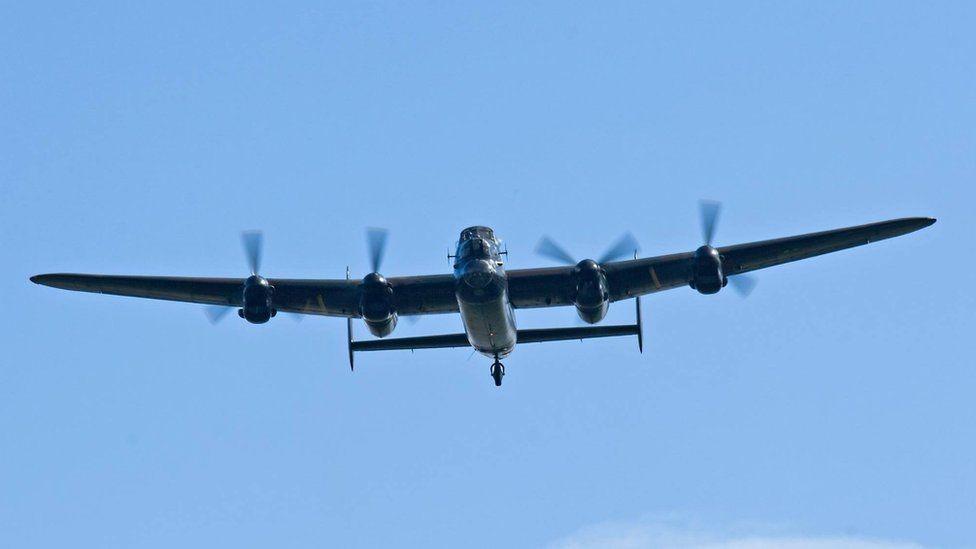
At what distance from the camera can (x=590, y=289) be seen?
35.1 metres

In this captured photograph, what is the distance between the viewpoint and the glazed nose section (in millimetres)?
33406

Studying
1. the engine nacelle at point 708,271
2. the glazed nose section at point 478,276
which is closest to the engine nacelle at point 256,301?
the glazed nose section at point 478,276

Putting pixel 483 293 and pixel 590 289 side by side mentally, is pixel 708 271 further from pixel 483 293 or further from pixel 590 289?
pixel 483 293

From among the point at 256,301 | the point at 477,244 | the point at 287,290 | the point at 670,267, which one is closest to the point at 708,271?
the point at 670,267

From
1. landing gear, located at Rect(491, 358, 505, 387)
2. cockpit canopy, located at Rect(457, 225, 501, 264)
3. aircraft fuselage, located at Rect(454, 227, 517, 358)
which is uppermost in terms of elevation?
cockpit canopy, located at Rect(457, 225, 501, 264)

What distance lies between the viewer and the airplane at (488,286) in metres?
34.5

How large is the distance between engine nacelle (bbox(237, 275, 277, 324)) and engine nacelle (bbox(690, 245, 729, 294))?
10.9m

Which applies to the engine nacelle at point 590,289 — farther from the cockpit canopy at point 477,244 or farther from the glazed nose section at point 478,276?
the glazed nose section at point 478,276

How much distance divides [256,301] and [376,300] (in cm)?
304

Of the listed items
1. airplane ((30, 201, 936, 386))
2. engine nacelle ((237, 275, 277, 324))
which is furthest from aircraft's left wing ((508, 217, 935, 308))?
engine nacelle ((237, 275, 277, 324))

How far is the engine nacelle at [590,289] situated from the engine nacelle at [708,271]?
2374 mm

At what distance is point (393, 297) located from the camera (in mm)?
36125

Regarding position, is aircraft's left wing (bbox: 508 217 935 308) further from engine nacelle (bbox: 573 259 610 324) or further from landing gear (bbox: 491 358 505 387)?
landing gear (bbox: 491 358 505 387)

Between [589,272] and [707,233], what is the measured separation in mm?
3450
